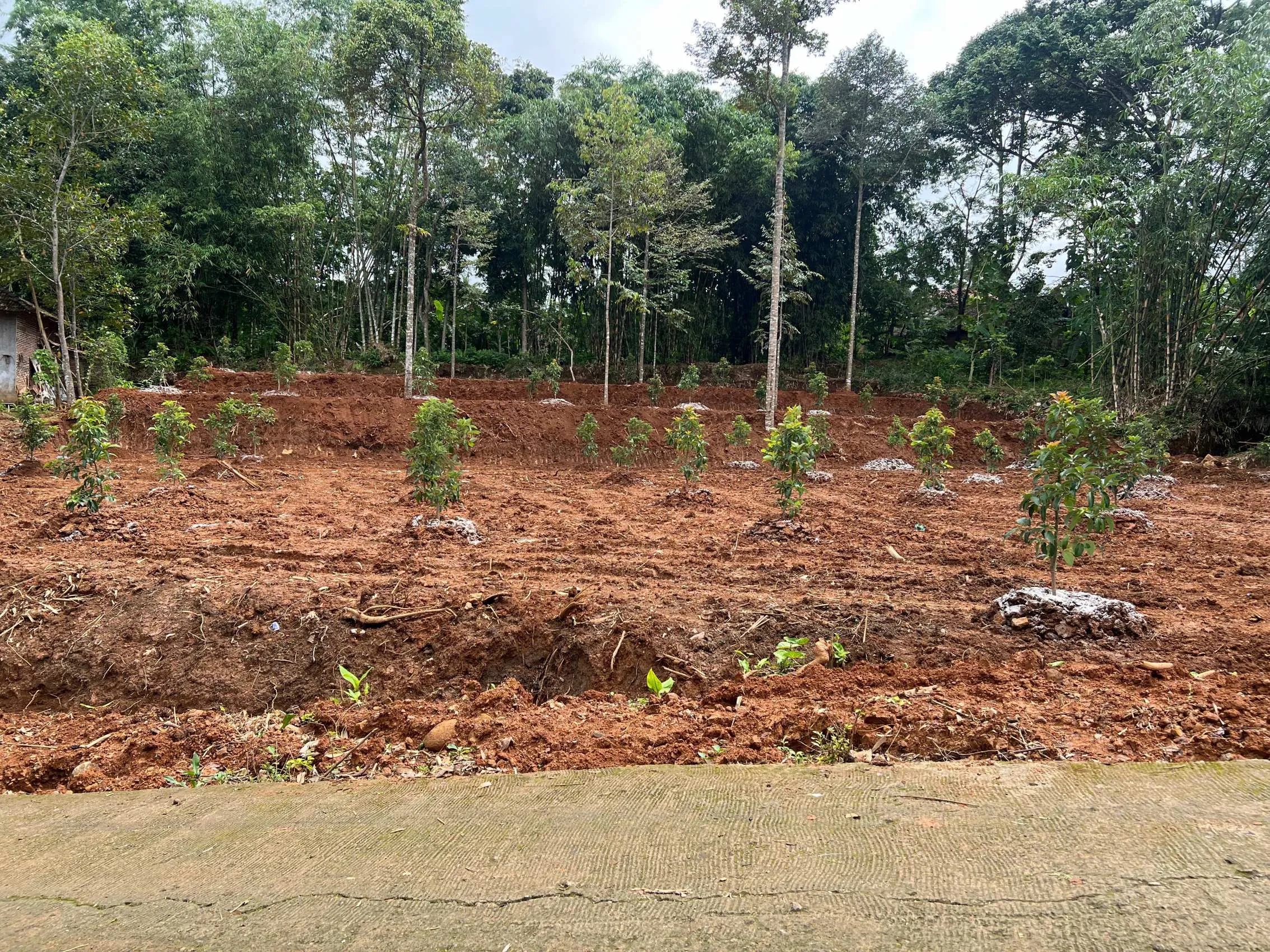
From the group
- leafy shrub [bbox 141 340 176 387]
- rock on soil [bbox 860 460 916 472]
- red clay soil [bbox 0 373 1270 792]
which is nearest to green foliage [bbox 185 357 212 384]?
leafy shrub [bbox 141 340 176 387]

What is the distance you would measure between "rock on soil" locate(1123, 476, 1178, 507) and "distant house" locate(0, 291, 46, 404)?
72.5ft

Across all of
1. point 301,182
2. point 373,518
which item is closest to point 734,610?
point 373,518

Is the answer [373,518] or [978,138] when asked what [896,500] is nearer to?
[373,518]

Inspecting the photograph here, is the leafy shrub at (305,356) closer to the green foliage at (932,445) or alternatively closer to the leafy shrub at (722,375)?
the leafy shrub at (722,375)

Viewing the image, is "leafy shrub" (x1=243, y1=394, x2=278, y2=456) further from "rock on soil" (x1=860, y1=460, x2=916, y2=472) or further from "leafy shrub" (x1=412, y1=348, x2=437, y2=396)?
"rock on soil" (x1=860, y1=460, x2=916, y2=472)

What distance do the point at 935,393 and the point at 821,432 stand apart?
7.72m

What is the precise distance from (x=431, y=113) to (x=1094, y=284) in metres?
15.0

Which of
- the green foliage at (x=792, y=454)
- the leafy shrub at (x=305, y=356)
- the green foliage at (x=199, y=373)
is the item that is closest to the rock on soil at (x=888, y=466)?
the green foliage at (x=792, y=454)

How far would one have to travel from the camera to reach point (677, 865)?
4.40 ft

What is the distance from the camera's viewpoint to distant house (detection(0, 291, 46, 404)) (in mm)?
15938

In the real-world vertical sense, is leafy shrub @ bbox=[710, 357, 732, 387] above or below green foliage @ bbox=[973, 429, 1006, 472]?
above

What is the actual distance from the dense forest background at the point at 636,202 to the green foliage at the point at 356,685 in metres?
11.7

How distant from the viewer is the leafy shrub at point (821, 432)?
35.2 ft

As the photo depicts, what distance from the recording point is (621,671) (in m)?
3.17
